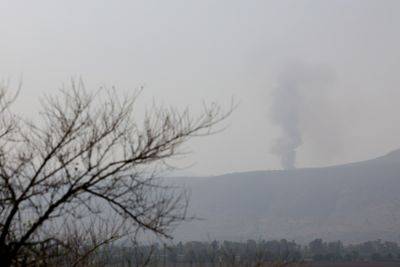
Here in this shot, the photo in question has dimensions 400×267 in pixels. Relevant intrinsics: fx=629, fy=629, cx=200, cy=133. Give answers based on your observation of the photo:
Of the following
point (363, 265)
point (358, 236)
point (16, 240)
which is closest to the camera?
point (16, 240)

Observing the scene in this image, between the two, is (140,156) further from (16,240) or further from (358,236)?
(358,236)

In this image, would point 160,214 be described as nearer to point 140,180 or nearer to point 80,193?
point 140,180

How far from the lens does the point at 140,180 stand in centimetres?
798

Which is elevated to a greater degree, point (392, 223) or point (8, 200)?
point (392, 223)

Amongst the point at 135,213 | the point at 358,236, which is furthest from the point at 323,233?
the point at 135,213

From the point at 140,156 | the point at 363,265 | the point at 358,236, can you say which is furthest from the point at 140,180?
the point at 358,236

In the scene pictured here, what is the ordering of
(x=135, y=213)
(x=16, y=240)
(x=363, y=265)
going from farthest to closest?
1. (x=363, y=265)
2. (x=135, y=213)
3. (x=16, y=240)

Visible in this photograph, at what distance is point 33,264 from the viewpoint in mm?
7785

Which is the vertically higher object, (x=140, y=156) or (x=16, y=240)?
(x=140, y=156)

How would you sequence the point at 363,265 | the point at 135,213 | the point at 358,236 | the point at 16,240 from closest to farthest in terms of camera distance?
the point at 16,240, the point at 135,213, the point at 363,265, the point at 358,236

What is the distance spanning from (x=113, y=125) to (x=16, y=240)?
1851mm

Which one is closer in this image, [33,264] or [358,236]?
[33,264]

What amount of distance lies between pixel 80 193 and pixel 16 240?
96 cm

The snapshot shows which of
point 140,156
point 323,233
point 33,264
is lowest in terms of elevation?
point 33,264
